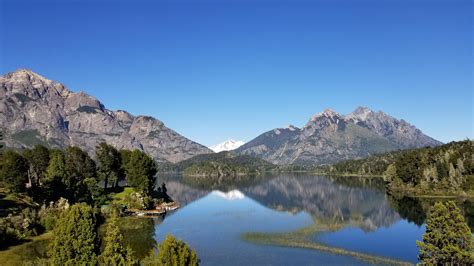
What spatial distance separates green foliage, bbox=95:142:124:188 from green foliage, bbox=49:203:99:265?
12045 centimetres

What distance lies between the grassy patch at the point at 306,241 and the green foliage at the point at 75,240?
51.3m

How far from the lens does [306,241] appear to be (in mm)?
95750

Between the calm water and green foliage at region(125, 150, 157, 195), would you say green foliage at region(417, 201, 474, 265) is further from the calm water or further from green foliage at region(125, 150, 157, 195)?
green foliage at region(125, 150, 157, 195)

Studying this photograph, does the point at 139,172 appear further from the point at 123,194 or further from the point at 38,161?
the point at 38,161

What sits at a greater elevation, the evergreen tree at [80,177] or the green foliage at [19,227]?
the evergreen tree at [80,177]

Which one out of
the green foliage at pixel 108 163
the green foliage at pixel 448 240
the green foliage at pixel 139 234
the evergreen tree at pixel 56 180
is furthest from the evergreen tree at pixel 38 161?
the green foliage at pixel 448 240

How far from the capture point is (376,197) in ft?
641

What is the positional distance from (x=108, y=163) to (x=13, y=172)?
165ft

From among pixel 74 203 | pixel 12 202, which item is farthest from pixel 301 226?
pixel 12 202

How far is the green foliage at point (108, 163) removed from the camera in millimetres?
166250

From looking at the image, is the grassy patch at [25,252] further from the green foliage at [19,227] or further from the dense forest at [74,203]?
the green foliage at [19,227]

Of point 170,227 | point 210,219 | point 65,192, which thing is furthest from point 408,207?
point 65,192

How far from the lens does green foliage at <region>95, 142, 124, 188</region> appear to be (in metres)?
166

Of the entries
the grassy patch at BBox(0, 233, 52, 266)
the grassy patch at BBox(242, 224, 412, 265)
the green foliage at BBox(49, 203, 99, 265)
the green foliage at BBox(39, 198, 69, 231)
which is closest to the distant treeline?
the green foliage at BBox(39, 198, 69, 231)
